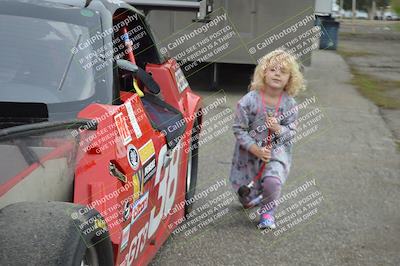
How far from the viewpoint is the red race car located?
2129mm

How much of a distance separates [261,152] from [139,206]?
189 cm

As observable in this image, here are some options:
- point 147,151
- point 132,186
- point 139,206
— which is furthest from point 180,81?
point 132,186

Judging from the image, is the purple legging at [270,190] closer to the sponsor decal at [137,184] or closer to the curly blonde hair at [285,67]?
the curly blonde hair at [285,67]

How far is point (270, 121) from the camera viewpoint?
4711 millimetres

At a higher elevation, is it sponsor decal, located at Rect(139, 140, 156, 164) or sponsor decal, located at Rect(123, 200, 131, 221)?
sponsor decal, located at Rect(139, 140, 156, 164)

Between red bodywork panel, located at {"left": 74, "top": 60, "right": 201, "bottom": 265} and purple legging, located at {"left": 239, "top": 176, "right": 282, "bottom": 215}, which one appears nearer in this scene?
red bodywork panel, located at {"left": 74, "top": 60, "right": 201, "bottom": 265}

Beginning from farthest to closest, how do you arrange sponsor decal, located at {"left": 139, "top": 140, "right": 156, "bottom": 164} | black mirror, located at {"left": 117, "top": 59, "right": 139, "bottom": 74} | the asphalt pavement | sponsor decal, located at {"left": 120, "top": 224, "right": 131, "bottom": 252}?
1. the asphalt pavement
2. black mirror, located at {"left": 117, "top": 59, "right": 139, "bottom": 74}
3. sponsor decal, located at {"left": 139, "top": 140, "right": 156, "bottom": 164}
4. sponsor decal, located at {"left": 120, "top": 224, "right": 131, "bottom": 252}

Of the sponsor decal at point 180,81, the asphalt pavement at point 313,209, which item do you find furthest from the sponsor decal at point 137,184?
the sponsor decal at point 180,81

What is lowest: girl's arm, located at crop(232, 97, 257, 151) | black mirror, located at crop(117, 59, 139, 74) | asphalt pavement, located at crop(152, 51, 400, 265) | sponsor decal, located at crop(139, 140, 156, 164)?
asphalt pavement, located at crop(152, 51, 400, 265)

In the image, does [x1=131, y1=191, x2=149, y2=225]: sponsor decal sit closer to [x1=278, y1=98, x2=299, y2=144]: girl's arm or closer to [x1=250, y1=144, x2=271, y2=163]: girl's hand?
[x1=250, y1=144, x2=271, y2=163]: girl's hand

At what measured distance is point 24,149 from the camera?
224 cm

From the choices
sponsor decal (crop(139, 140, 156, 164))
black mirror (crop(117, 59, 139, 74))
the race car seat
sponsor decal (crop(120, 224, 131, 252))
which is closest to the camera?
sponsor decal (crop(120, 224, 131, 252))

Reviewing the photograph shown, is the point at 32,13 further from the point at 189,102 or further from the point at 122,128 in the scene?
the point at 189,102

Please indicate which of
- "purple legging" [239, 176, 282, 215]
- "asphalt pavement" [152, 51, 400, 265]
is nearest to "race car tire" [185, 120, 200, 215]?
"asphalt pavement" [152, 51, 400, 265]
